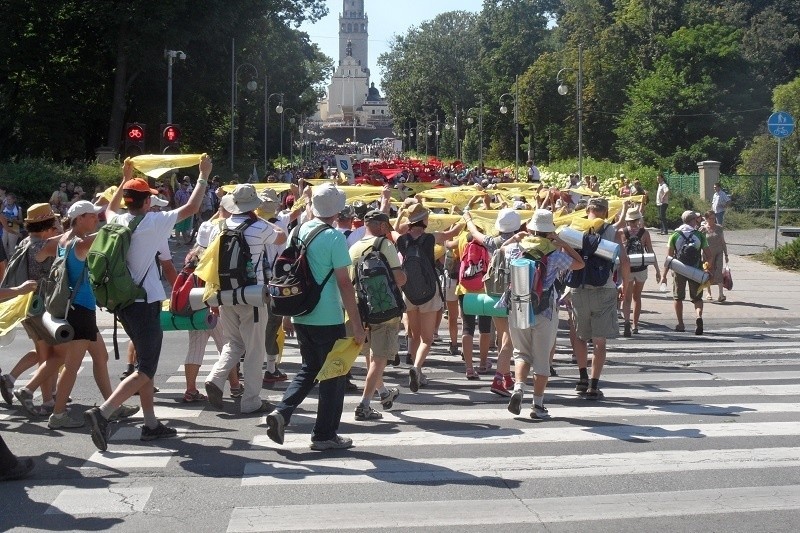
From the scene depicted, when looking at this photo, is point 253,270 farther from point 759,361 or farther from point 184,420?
point 759,361

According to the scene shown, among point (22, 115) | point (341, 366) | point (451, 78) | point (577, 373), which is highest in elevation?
point (451, 78)

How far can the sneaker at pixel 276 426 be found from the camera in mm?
7805

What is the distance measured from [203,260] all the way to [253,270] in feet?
1.47

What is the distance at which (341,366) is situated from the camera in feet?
25.7

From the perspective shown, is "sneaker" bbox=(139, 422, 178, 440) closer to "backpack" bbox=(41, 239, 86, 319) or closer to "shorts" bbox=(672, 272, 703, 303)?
"backpack" bbox=(41, 239, 86, 319)

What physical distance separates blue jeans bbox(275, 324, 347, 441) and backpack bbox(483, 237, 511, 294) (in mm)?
2162

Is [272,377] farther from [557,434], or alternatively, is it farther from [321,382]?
[557,434]

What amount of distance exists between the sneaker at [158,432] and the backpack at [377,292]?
169 cm

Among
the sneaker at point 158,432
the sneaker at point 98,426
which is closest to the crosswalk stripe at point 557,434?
the sneaker at point 158,432

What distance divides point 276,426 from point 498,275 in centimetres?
300

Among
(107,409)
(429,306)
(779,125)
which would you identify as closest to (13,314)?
(107,409)

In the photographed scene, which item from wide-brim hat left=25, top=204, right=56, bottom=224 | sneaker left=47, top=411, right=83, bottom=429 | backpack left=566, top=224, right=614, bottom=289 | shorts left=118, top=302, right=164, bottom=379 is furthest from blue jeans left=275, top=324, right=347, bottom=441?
backpack left=566, top=224, right=614, bottom=289

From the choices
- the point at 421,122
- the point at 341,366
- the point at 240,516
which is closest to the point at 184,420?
the point at 341,366

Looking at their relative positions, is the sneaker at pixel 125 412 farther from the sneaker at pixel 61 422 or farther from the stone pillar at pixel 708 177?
the stone pillar at pixel 708 177
